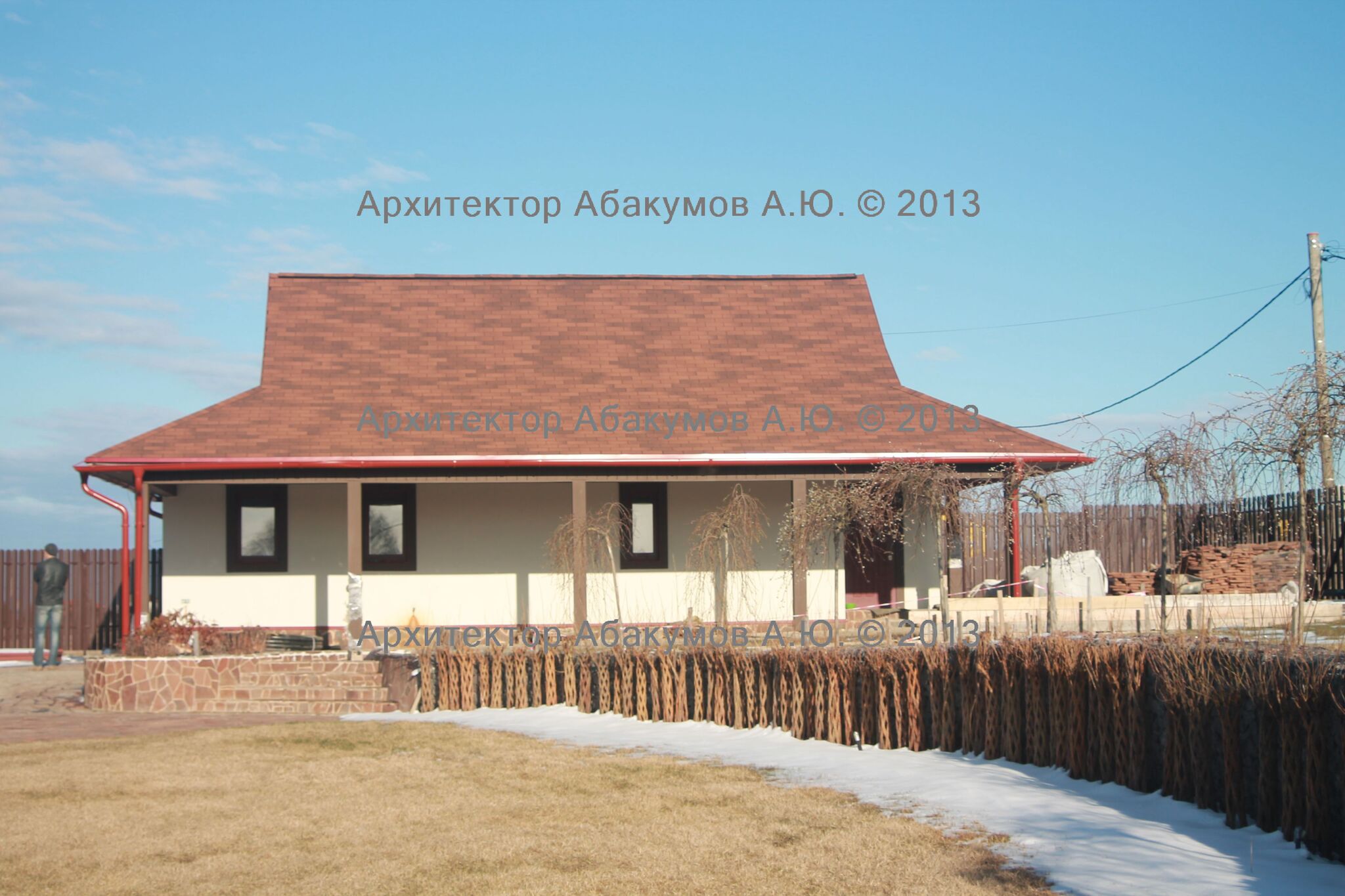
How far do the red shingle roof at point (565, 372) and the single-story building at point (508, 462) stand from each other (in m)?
0.05

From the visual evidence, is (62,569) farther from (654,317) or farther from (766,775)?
(766,775)

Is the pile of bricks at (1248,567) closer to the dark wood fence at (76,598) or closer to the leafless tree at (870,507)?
the leafless tree at (870,507)

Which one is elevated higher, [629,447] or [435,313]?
[435,313]

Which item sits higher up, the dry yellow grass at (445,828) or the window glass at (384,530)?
the window glass at (384,530)

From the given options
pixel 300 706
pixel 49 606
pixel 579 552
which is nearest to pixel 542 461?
pixel 579 552

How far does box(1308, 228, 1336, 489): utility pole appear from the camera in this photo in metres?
9.96

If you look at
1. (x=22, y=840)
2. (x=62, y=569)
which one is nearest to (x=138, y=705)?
(x=62, y=569)

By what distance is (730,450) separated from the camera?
17.9 metres

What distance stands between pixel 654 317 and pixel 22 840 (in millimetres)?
15669

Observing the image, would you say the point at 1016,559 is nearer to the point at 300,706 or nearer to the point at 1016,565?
the point at 1016,565

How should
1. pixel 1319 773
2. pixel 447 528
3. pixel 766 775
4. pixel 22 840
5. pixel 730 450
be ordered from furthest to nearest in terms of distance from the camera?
pixel 447 528 → pixel 730 450 → pixel 766 775 → pixel 22 840 → pixel 1319 773

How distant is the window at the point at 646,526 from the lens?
19.5 metres

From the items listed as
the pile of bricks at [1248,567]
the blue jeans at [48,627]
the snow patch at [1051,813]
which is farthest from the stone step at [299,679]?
the pile of bricks at [1248,567]

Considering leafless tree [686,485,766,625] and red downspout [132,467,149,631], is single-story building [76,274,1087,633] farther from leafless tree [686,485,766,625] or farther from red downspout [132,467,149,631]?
leafless tree [686,485,766,625]
